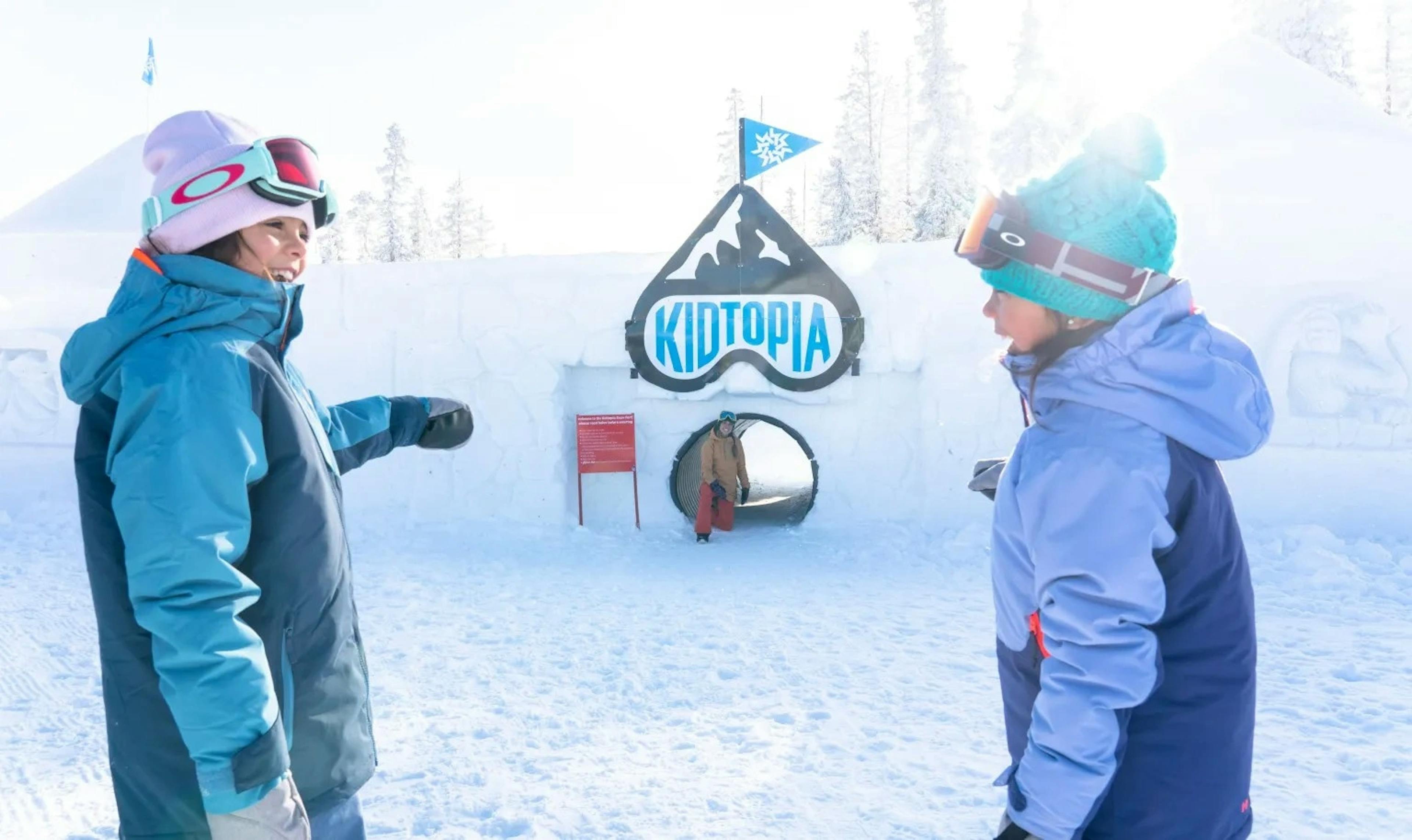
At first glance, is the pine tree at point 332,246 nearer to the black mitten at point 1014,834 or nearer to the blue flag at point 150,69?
the blue flag at point 150,69

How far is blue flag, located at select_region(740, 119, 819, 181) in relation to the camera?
924 cm

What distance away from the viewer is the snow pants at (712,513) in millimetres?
8680

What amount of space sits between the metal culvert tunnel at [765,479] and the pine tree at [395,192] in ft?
56.3

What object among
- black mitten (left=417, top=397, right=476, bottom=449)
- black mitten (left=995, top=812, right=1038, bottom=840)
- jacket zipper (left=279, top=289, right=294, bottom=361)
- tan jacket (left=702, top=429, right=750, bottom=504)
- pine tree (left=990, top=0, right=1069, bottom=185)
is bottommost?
tan jacket (left=702, top=429, right=750, bottom=504)

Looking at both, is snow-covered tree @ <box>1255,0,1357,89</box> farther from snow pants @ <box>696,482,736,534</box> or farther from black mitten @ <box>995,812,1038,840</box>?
black mitten @ <box>995,812,1038,840</box>

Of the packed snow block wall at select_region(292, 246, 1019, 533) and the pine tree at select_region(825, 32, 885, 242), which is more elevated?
the pine tree at select_region(825, 32, 885, 242)

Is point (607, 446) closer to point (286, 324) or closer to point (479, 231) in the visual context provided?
point (286, 324)

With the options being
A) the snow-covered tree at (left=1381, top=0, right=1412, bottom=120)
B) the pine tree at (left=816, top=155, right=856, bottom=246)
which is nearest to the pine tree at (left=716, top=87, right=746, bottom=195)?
the pine tree at (left=816, top=155, right=856, bottom=246)

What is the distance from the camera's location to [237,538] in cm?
139

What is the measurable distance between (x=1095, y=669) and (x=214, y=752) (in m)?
1.37

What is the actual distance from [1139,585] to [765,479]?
14.3 meters

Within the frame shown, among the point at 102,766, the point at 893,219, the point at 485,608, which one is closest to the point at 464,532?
the point at 485,608

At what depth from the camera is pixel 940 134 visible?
2466 cm

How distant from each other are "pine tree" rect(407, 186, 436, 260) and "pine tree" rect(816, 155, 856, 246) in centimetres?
1423
